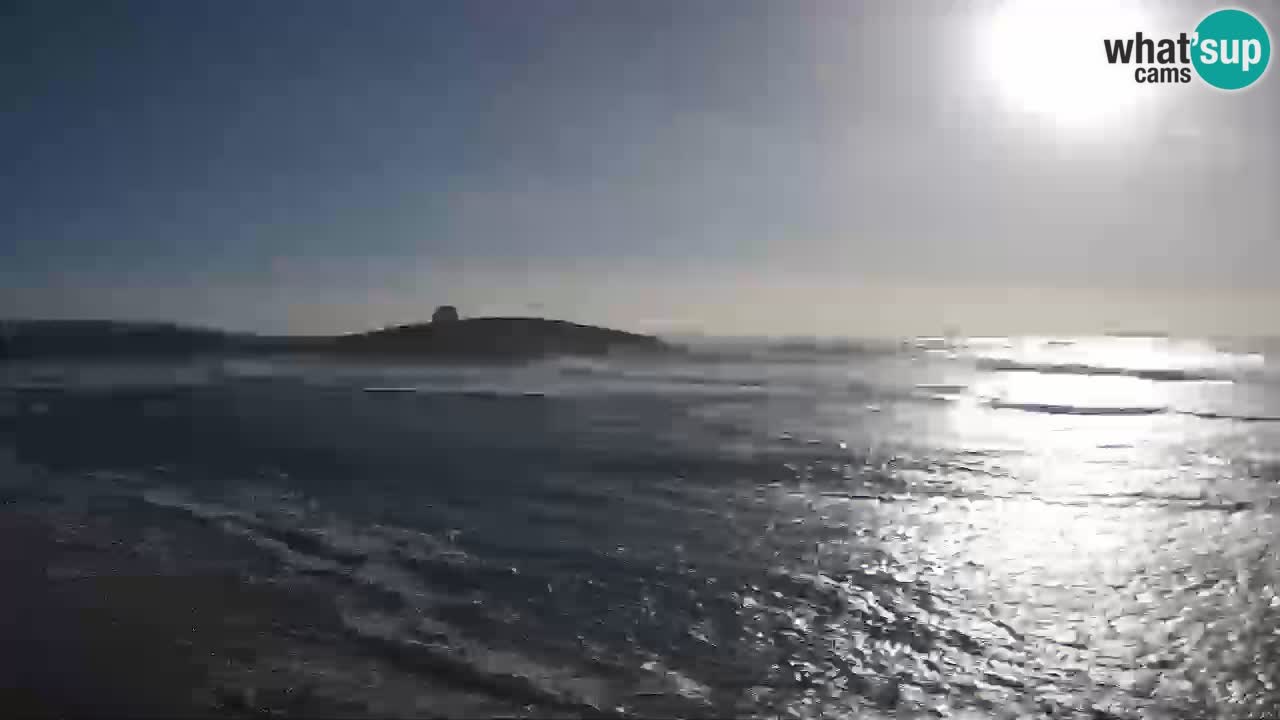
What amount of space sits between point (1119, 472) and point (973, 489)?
3301mm

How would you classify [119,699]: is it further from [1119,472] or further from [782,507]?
[1119,472]

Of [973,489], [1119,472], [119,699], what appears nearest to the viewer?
[119,699]

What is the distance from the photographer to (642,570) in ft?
25.0

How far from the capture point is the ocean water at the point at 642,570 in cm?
518

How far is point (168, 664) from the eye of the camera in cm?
535

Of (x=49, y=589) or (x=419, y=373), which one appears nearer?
(x=49, y=589)

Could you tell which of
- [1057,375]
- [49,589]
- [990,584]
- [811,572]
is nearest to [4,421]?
[49,589]

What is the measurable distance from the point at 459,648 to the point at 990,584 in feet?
14.0

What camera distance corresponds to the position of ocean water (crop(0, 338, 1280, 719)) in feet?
17.0

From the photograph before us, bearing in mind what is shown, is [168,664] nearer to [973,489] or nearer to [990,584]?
[990,584]

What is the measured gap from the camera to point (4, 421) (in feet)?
60.1

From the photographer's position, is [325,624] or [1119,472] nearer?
[325,624]

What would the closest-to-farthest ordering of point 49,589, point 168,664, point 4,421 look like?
point 168,664, point 49,589, point 4,421

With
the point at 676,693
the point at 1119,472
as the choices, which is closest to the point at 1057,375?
the point at 1119,472
